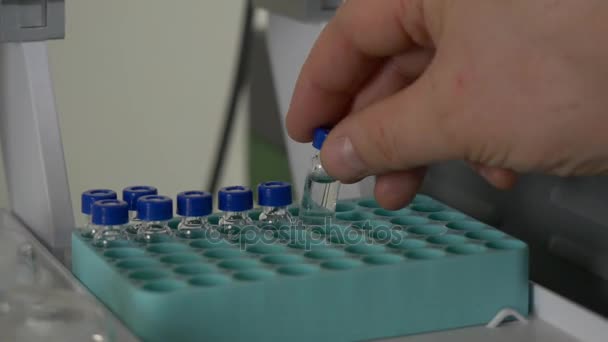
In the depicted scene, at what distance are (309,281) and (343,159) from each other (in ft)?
0.32

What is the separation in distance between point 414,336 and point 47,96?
447 mm

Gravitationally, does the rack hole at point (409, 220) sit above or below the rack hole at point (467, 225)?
above

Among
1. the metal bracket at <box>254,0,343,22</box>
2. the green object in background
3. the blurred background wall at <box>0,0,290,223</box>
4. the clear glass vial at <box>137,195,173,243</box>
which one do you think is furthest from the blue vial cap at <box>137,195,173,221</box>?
the blurred background wall at <box>0,0,290,223</box>

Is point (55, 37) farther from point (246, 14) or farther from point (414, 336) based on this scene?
point (246, 14)

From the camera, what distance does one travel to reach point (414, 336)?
2.65 feet

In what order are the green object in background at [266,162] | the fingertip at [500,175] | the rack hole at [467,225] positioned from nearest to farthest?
1. the fingertip at [500,175]
2. the rack hole at [467,225]
3. the green object in background at [266,162]

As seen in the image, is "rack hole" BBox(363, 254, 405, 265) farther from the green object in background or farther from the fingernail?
the green object in background

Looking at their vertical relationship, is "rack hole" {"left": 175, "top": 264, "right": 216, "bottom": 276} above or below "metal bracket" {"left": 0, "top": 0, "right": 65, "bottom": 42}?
below

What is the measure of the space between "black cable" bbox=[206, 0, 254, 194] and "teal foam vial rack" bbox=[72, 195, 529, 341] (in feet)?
4.34

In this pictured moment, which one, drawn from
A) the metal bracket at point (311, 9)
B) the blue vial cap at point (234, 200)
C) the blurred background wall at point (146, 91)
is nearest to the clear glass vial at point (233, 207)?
the blue vial cap at point (234, 200)

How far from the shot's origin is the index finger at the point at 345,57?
0.72 m

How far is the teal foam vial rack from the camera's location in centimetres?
73

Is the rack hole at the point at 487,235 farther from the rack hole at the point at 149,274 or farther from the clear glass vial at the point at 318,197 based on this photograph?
the rack hole at the point at 149,274

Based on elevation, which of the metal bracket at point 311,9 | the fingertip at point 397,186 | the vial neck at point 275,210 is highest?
the metal bracket at point 311,9
